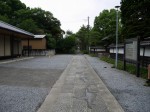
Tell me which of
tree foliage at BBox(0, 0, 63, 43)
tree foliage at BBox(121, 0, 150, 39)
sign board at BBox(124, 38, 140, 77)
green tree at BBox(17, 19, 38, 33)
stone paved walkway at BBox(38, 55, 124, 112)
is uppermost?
tree foliage at BBox(0, 0, 63, 43)

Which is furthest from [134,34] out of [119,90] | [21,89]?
[21,89]

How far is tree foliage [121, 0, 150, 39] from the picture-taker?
19.6 meters

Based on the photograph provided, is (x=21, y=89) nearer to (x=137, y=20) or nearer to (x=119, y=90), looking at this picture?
(x=119, y=90)

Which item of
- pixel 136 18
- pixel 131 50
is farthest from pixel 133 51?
pixel 136 18

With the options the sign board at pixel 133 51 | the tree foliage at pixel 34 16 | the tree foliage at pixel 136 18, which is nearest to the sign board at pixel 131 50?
the sign board at pixel 133 51

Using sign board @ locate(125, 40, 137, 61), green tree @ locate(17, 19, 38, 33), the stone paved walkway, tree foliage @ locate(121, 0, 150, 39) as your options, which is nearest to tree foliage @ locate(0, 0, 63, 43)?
green tree @ locate(17, 19, 38, 33)

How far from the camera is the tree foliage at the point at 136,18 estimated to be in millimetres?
19609

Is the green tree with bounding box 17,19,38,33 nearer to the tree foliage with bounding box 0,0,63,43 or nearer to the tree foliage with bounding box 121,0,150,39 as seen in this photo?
the tree foliage with bounding box 0,0,63,43

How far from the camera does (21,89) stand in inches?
336

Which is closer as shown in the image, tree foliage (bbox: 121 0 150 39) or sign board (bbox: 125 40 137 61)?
sign board (bbox: 125 40 137 61)

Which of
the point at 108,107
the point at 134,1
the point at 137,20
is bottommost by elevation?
the point at 108,107

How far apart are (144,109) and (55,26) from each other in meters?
61.6

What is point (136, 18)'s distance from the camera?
20.5 meters

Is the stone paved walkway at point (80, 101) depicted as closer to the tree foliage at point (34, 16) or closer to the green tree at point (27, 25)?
the green tree at point (27, 25)
